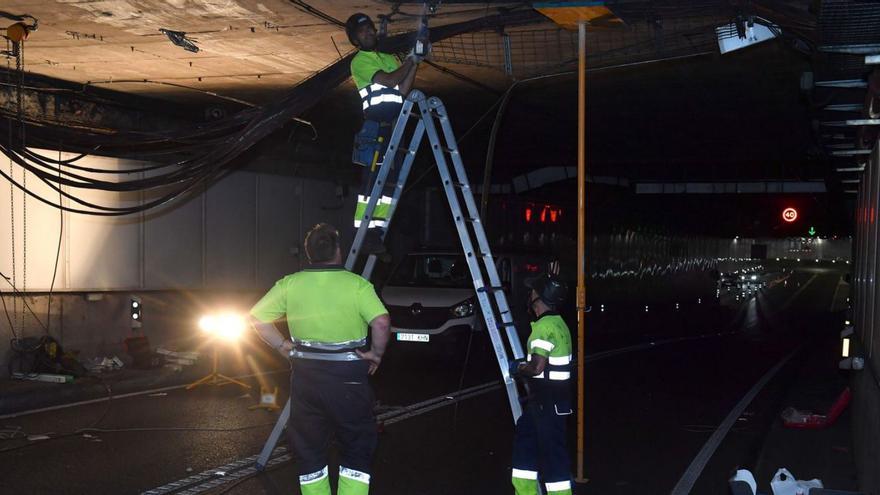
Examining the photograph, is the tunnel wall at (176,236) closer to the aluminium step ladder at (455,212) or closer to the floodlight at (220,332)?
the floodlight at (220,332)

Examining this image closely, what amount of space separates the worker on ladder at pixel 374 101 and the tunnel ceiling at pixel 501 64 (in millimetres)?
1236

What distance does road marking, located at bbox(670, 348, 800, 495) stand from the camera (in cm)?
802

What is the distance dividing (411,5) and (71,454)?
5.25 metres

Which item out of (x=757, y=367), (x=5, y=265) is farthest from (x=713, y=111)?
(x=5, y=265)

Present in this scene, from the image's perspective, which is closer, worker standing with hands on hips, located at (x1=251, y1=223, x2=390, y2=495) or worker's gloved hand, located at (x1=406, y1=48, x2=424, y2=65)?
worker standing with hands on hips, located at (x1=251, y1=223, x2=390, y2=495)

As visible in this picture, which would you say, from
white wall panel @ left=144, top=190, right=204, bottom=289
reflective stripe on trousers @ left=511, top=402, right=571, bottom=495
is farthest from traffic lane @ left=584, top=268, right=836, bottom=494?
white wall panel @ left=144, top=190, right=204, bottom=289

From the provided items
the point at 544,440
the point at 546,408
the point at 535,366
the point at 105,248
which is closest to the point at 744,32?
the point at 535,366

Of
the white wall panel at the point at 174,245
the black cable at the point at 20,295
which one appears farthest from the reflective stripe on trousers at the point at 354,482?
the white wall panel at the point at 174,245

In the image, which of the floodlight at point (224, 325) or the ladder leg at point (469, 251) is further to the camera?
the floodlight at point (224, 325)

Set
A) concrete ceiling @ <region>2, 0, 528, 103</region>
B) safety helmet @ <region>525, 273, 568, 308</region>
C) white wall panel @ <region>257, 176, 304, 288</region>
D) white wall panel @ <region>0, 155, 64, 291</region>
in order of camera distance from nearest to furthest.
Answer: safety helmet @ <region>525, 273, 568, 308</region> → concrete ceiling @ <region>2, 0, 528, 103</region> → white wall panel @ <region>0, 155, 64, 291</region> → white wall panel @ <region>257, 176, 304, 288</region>

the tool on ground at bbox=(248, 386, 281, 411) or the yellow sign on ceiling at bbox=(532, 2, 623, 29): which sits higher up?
the yellow sign on ceiling at bbox=(532, 2, 623, 29)

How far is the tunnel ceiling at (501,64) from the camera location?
8703mm

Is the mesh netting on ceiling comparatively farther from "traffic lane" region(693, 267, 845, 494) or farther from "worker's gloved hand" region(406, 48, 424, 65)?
"traffic lane" region(693, 267, 845, 494)

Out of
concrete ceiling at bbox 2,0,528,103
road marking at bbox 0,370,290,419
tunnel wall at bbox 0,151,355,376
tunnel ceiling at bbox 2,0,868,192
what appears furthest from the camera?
tunnel wall at bbox 0,151,355,376
